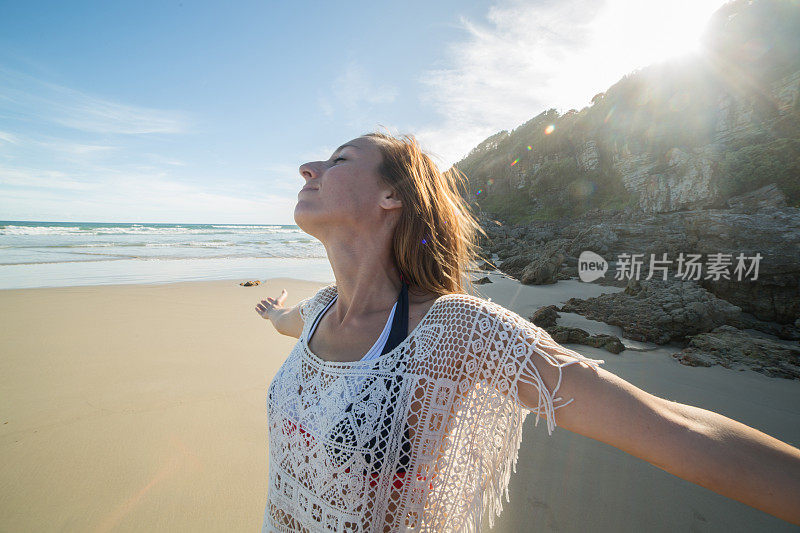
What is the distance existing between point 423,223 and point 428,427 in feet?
2.72

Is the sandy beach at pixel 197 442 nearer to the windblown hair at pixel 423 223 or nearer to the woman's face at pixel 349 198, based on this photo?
the windblown hair at pixel 423 223

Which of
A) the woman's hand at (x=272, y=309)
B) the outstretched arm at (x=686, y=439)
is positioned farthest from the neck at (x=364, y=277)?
the woman's hand at (x=272, y=309)

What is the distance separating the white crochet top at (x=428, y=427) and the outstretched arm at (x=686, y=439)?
88 mm

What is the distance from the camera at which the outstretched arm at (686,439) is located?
0.71 metres

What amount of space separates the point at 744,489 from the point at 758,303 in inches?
250

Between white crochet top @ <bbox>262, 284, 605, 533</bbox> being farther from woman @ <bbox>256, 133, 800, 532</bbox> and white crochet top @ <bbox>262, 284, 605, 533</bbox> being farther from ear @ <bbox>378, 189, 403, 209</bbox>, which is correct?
ear @ <bbox>378, 189, 403, 209</bbox>

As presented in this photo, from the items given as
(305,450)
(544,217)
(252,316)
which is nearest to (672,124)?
(544,217)

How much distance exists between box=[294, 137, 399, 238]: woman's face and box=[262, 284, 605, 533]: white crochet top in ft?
1.83

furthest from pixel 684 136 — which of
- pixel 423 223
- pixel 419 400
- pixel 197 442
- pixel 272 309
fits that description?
pixel 197 442

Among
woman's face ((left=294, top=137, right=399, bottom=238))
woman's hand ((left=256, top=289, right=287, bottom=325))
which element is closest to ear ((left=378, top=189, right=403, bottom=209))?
woman's face ((left=294, top=137, right=399, bottom=238))

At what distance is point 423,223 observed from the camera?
1.46 metres

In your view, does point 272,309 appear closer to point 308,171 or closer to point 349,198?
point 308,171

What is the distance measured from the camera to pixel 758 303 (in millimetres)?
4973

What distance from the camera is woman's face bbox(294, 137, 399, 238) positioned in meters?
1.44
